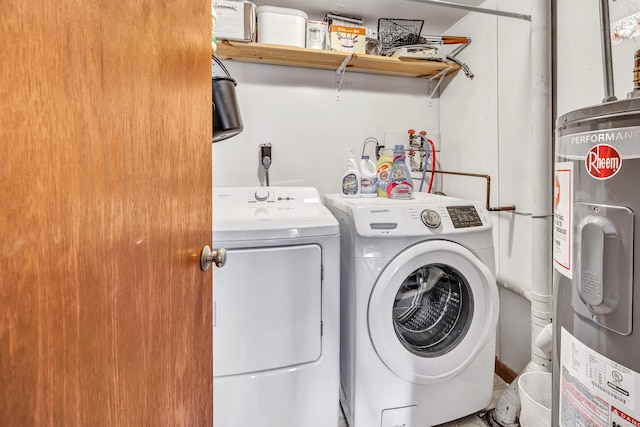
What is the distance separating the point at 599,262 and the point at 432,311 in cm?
109

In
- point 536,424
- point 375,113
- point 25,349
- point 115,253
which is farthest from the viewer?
point 375,113

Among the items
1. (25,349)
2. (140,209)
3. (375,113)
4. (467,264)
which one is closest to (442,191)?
(375,113)

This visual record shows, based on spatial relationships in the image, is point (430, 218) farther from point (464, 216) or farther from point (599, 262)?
point (599, 262)

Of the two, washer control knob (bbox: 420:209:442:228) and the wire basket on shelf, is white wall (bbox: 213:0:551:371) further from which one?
washer control knob (bbox: 420:209:442:228)

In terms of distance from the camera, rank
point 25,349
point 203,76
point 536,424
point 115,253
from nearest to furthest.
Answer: point 25,349
point 115,253
point 203,76
point 536,424

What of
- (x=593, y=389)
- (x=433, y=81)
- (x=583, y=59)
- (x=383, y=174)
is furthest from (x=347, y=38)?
(x=593, y=389)

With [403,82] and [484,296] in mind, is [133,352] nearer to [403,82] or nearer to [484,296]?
[484,296]

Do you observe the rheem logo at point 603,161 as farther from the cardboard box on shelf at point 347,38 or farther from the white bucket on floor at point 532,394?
the cardboard box on shelf at point 347,38

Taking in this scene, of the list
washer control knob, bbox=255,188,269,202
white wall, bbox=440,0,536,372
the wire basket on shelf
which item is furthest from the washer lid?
the wire basket on shelf

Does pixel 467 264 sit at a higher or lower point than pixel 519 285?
higher

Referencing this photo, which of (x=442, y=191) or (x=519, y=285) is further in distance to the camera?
(x=442, y=191)

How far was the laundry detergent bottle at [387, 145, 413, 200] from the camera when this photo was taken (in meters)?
1.82

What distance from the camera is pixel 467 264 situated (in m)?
1.49

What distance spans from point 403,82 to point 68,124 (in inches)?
98.2
